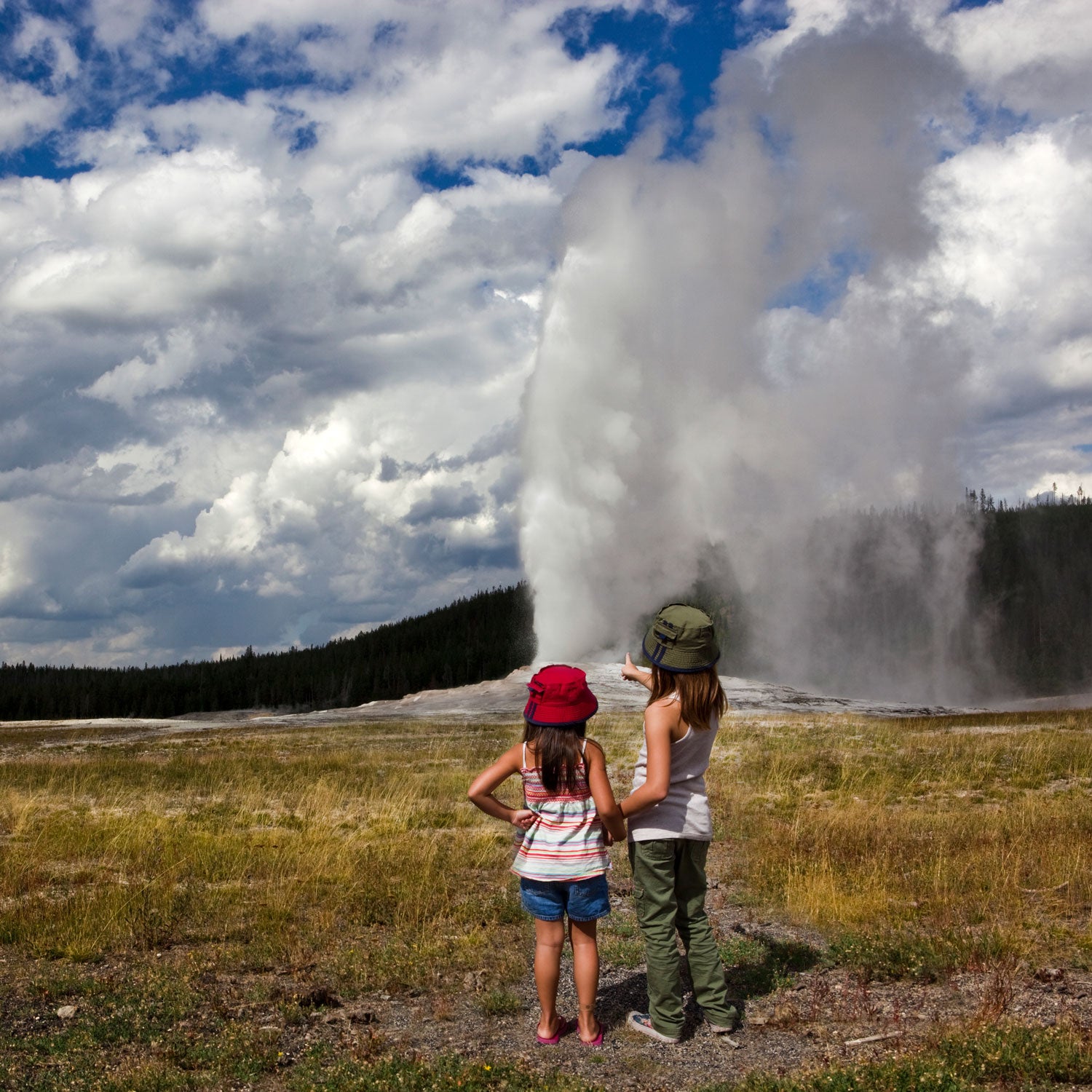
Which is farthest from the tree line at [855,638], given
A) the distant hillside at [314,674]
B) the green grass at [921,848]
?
the green grass at [921,848]

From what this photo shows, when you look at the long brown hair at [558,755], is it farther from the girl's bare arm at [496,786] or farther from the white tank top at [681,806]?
the white tank top at [681,806]

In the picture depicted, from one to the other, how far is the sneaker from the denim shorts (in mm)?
694

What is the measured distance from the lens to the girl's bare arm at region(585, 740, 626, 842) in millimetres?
5285

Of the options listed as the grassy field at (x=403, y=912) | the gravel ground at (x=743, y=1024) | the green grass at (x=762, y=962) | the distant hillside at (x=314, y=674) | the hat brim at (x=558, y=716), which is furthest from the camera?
the distant hillside at (x=314, y=674)

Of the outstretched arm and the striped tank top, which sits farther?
the outstretched arm

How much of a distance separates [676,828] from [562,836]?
0.61 meters

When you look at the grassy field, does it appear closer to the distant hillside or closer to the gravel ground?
the gravel ground

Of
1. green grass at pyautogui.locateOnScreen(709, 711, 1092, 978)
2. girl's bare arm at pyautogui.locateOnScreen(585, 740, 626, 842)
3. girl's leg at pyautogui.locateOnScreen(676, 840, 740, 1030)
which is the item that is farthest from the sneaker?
green grass at pyautogui.locateOnScreen(709, 711, 1092, 978)

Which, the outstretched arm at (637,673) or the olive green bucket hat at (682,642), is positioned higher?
the olive green bucket hat at (682,642)

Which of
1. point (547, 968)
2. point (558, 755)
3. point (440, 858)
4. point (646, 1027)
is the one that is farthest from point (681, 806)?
point (440, 858)

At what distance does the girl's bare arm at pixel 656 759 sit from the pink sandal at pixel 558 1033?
1267mm

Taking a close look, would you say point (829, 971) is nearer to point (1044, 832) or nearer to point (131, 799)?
point (1044, 832)

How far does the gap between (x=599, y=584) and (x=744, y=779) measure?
53095 mm

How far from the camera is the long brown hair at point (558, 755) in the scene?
5.34 m
